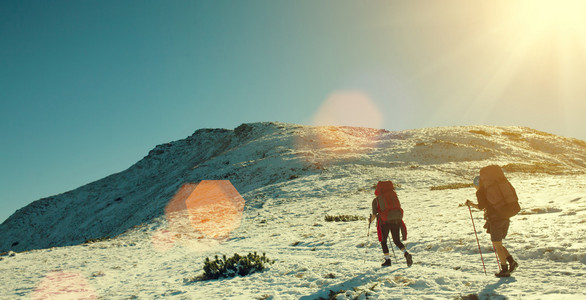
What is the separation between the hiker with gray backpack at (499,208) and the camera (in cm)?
690

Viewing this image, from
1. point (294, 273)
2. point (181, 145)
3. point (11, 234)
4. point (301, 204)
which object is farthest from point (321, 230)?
point (181, 145)

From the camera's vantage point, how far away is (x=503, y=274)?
6.81 m

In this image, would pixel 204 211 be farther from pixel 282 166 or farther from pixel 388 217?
pixel 388 217

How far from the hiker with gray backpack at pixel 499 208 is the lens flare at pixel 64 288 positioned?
1117cm

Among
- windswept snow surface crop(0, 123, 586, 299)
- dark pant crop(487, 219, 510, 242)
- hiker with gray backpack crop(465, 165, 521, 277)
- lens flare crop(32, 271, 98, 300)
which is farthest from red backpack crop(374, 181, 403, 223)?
lens flare crop(32, 271, 98, 300)

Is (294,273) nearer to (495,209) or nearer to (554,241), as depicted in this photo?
(495,209)

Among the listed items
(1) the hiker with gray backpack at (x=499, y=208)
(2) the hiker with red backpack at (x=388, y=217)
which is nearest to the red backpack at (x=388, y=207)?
(2) the hiker with red backpack at (x=388, y=217)

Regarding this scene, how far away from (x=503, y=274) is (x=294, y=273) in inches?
210

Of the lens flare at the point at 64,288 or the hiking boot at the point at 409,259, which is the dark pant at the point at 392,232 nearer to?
the hiking boot at the point at 409,259

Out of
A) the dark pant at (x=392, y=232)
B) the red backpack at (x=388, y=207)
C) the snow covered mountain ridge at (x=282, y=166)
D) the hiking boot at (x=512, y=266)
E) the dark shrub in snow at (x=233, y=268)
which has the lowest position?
the hiking boot at (x=512, y=266)

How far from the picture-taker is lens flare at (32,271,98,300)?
10.2 m

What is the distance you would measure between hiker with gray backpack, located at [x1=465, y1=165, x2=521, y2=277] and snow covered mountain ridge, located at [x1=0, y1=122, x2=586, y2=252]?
21841 millimetres

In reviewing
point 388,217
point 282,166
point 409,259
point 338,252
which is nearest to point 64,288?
point 338,252

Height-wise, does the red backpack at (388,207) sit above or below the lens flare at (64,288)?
above
